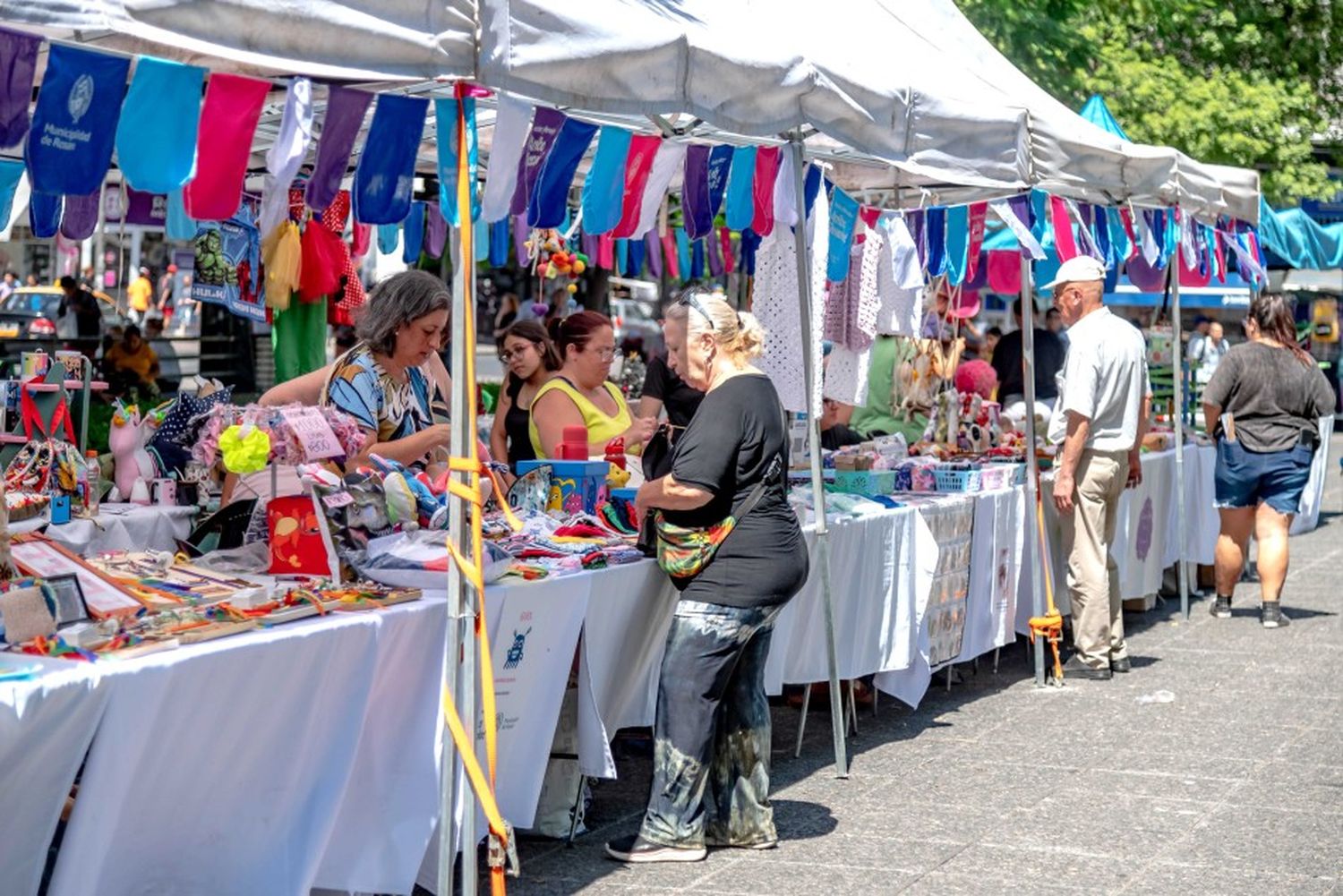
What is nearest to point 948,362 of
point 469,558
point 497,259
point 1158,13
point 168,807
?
point 497,259

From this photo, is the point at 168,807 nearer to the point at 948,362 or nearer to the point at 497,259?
the point at 497,259

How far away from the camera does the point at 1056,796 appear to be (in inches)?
247

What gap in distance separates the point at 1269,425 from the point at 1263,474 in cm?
28

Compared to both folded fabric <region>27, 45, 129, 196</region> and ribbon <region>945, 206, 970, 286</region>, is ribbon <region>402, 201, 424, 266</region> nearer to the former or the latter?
ribbon <region>945, 206, 970, 286</region>

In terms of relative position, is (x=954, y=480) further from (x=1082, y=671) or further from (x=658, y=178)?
(x=658, y=178)

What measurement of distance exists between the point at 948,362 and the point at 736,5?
488 cm

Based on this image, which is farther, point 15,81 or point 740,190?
point 740,190

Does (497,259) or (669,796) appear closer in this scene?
(669,796)

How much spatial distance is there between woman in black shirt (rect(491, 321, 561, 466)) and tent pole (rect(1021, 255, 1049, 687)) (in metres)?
2.37

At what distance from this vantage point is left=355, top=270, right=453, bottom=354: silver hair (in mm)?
5641

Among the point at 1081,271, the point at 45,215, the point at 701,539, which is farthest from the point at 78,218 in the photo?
the point at 1081,271

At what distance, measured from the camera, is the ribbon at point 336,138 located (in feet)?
15.2

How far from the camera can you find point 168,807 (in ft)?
12.9

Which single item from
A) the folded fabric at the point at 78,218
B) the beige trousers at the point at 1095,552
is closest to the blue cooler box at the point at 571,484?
the folded fabric at the point at 78,218
